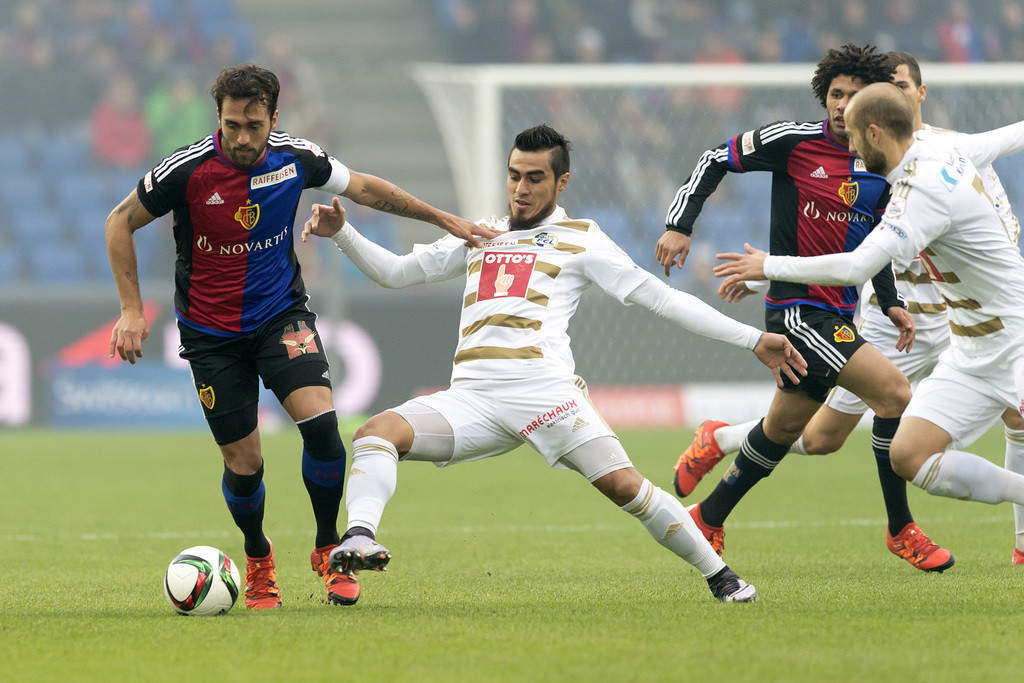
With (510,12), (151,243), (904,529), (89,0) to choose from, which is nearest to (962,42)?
(510,12)

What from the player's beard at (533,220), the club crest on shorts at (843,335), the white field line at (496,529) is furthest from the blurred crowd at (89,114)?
the club crest on shorts at (843,335)

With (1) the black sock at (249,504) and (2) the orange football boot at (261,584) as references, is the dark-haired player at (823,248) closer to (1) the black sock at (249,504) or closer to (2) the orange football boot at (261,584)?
(1) the black sock at (249,504)

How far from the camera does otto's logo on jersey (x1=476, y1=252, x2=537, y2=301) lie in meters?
5.14

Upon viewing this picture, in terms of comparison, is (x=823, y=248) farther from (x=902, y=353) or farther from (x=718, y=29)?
(x=718, y=29)

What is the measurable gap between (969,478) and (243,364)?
3.10 metres

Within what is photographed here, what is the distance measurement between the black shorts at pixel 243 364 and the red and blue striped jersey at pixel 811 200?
1.94m

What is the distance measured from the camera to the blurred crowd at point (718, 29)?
2073 centimetres

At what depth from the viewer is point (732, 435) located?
686cm

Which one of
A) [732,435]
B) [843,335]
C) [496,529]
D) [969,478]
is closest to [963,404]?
[969,478]

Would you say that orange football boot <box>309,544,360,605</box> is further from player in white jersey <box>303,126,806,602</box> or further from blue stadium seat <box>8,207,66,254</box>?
blue stadium seat <box>8,207,66,254</box>

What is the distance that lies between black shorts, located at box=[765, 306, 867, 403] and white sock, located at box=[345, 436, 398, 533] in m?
1.95

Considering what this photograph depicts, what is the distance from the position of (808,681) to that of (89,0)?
21.1 meters

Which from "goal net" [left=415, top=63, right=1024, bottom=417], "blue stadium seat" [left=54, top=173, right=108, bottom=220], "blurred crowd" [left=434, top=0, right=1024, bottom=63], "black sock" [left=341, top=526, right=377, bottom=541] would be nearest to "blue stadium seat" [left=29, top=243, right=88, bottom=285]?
"blue stadium seat" [left=54, top=173, right=108, bottom=220]

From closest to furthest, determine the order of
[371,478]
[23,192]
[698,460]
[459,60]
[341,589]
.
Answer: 1. [371,478]
2. [341,589]
3. [698,460]
4. [23,192]
5. [459,60]
